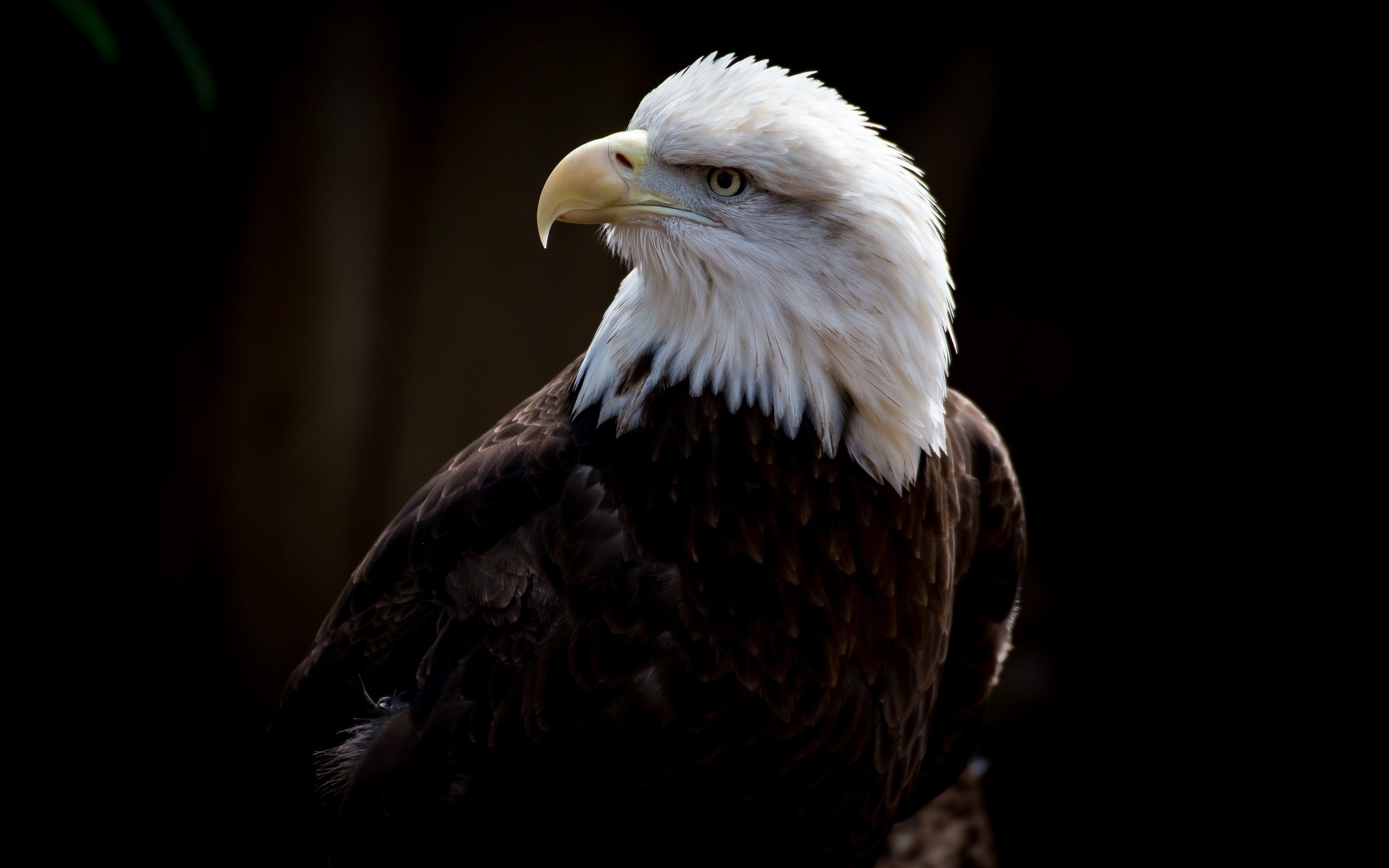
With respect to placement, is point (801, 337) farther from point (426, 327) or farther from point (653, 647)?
point (426, 327)

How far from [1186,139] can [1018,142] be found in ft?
1.66

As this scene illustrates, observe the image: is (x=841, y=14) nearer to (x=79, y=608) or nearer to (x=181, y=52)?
(x=181, y=52)

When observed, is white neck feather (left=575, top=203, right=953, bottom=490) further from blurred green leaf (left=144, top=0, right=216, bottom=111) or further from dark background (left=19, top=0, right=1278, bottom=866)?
dark background (left=19, top=0, right=1278, bottom=866)

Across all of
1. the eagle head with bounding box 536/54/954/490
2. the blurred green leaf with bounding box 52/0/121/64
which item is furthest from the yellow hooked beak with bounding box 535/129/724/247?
the blurred green leaf with bounding box 52/0/121/64

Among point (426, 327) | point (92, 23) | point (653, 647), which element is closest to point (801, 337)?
point (653, 647)

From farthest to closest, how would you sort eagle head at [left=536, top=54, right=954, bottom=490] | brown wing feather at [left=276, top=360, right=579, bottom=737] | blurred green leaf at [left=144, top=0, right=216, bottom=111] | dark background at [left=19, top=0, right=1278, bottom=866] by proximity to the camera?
dark background at [left=19, top=0, right=1278, bottom=866]
blurred green leaf at [left=144, top=0, right=216, bottom=111]
brown wing feather at [left=276, top=360, right=579, bottom=737]
eagle head at [left=536, top=54, right=954, bottom=490]

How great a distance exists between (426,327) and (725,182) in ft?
7.15

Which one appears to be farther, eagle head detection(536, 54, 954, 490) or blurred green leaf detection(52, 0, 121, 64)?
blurred green leaf detection(52, 0, 121, 64)

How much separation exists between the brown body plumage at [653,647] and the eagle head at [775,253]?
6cm

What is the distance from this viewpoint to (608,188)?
1610mm

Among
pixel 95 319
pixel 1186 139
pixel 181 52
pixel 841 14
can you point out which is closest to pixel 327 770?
pixel 181 52

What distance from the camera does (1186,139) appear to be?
11.0 ft

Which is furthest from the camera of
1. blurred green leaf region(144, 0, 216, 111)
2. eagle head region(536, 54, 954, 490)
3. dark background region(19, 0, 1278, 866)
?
dark background region(19, 0, 1278, 866)

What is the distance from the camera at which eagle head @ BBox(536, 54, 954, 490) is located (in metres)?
1.53
